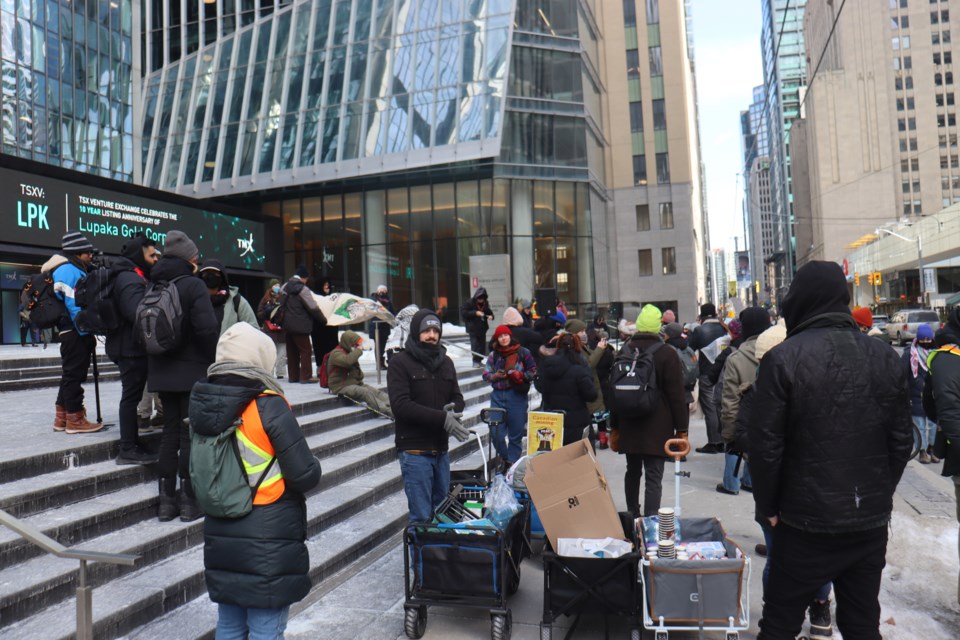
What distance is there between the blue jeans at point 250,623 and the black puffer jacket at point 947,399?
427 centimetres

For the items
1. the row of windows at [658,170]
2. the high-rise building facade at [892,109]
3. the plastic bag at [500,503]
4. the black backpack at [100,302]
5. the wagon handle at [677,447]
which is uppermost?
the high-rise building facade at [892,109]

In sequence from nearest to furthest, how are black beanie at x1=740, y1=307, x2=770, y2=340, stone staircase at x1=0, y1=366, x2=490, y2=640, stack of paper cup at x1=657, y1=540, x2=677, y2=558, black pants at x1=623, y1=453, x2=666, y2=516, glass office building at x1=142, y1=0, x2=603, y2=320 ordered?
stone staircase at x1=0, y1=366, x2=490, y2=640
stack of paper cup at x1=657, y1=540, x2=677, y2=558
black pants at x1=623, y1=453, x2=666, y2=516
black beanie at x1=740, y1=307, x2=770, y2=340
glass office building at x1=142, y1=0, x2=603, y2=320

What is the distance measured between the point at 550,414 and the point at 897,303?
62.5m

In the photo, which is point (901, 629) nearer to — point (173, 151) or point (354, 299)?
point (354, 299)

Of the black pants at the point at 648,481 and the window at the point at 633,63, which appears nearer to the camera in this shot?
the black pants at the point at 648,481

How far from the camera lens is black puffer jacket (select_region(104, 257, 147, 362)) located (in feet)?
18.1

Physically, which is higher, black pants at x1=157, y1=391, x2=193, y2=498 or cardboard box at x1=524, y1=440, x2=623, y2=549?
black pants at x1=157, y1=391, x2=193, y2=498

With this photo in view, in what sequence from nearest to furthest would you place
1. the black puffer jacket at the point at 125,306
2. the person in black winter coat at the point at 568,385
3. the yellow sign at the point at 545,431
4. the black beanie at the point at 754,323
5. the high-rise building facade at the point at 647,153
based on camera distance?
1. the black puffer jacket at the point at 125,306
2. the black beanie at the point at 754,323
3. the yellow sign at the point at 545,431
4. the person in black winter coat at the point at 568,385
5. the high-rise building facade at the point at 647,153

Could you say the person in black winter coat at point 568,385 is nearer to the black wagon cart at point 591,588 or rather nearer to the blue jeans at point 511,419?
the blue jeans at point 511,419

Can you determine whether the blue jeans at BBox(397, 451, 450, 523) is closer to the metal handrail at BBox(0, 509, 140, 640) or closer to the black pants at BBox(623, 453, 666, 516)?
the black pants at BBox(623, 453, 666, 516)

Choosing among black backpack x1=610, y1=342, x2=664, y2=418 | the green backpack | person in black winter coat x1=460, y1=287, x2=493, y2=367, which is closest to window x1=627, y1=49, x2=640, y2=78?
person in black winter coat x1=460, y1=287, x2=493, y2=367

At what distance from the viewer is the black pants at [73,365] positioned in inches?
239

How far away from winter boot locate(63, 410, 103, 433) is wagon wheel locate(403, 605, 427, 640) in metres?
3.78

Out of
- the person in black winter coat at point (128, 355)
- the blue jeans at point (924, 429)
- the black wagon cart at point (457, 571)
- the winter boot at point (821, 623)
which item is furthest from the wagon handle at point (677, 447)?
the blue jeans at point (924, 429)
